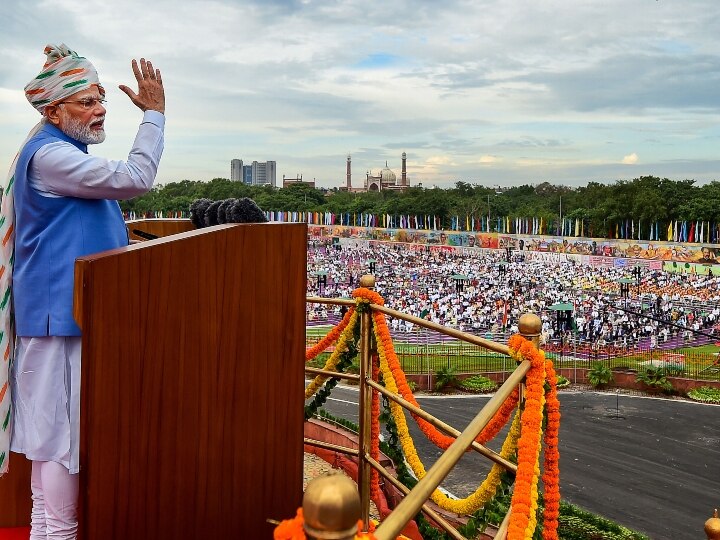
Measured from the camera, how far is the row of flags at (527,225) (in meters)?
38.4

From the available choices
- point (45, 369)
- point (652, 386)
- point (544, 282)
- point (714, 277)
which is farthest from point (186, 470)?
point (714, 277)

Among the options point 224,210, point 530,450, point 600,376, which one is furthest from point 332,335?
point 600,376

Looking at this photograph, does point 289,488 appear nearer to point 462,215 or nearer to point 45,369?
point 45,369

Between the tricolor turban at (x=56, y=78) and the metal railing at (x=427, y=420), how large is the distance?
129cm

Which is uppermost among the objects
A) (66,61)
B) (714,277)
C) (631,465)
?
(66,61)

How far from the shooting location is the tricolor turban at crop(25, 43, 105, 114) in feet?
5.71

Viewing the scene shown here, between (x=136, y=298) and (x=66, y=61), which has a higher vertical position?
(x=66, y=61)

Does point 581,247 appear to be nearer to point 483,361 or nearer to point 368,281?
point 483,361

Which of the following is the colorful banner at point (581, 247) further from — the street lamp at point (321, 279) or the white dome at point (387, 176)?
the white dome at point (387, 176)

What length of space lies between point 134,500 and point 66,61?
113cm

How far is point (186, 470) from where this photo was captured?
64.6 inches

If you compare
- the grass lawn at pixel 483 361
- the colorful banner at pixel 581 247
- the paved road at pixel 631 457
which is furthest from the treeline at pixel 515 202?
the paved road at pixel 631 457

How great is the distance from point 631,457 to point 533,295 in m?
15.1

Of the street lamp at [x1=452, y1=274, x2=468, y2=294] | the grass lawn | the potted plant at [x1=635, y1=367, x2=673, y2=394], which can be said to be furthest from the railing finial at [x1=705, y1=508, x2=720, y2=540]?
the street lamp at [x1=452, y1=274, x2=468, y2=294]
